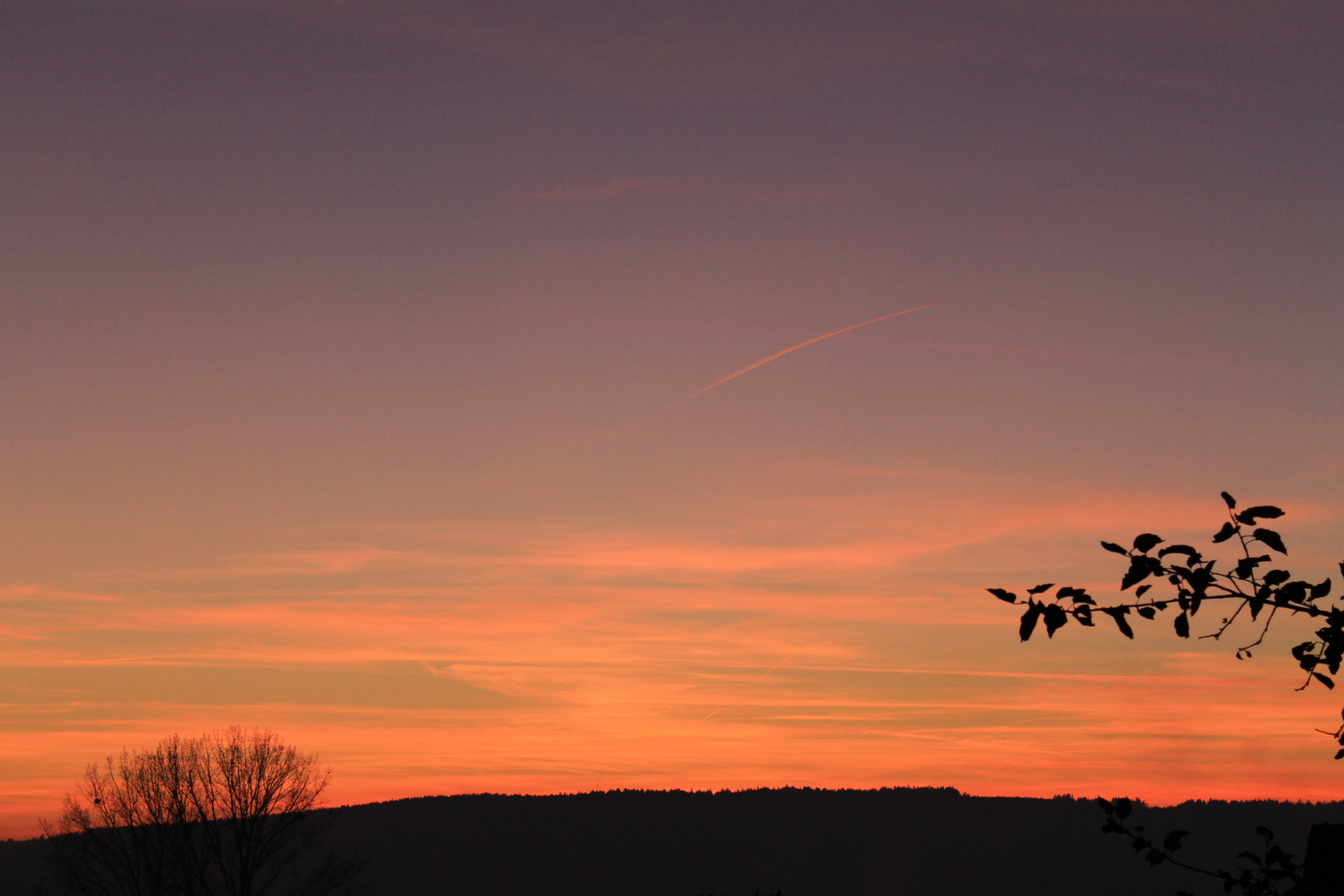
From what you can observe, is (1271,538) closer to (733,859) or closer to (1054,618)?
(1054,618)

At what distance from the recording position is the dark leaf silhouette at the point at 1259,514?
4430 mm

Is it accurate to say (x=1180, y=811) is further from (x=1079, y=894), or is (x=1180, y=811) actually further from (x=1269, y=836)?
(x=1269, y=836)

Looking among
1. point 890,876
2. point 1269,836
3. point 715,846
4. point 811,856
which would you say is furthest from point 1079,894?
point 1269,836

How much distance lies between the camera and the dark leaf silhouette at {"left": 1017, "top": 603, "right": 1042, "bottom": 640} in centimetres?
448

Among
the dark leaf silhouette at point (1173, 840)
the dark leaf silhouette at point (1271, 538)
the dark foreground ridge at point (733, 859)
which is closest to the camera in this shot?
the dark leaf silhouette at point (1271, 538)

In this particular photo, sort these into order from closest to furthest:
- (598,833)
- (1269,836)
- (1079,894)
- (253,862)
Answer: (1269,836), (253,862), (1079,894), (598,833)

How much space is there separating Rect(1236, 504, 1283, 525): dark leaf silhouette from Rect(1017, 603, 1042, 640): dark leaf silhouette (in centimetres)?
82

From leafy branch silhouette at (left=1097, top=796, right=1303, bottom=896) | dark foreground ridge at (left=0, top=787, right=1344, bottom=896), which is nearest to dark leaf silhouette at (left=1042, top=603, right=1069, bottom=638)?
leafy branch silhouette at (left=1097, top=796, right=1303, bottom=896)

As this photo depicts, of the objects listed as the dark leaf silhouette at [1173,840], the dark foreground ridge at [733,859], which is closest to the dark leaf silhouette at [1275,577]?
the dark leaf silhouette at [1173,840]

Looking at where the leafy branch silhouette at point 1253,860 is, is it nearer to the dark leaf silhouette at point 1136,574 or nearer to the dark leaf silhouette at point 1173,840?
the dark leaf silhouette at point 1173,840

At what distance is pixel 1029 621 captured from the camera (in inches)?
181

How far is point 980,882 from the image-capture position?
186 m

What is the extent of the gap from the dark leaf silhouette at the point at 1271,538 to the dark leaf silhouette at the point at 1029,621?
846mm

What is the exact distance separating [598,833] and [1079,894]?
248 feet
